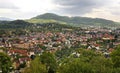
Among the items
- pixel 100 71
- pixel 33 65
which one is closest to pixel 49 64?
pixel 33 65

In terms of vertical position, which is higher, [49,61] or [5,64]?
[49,61]

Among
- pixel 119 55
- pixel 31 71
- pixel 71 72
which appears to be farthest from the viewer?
pixel 119 55

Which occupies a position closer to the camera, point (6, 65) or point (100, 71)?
point (100, 71)

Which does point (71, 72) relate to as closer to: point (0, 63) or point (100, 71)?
point (100, 71)

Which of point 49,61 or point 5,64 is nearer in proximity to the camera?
point 49,61

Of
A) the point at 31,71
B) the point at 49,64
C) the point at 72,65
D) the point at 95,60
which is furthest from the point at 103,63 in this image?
the point at 49,64

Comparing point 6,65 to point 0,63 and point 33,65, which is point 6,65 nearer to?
point 0,63

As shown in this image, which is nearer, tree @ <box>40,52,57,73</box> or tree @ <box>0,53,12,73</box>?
tree @ <box>40,52,57,73</box>

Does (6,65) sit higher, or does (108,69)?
(108,69)

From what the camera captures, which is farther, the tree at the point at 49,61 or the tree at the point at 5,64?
the tree at the point at 5,64

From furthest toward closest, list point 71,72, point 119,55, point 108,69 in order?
point 119,55, point 71,72, point 108,69
